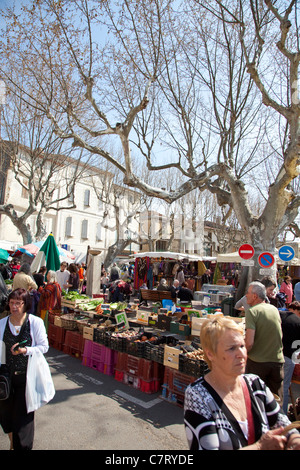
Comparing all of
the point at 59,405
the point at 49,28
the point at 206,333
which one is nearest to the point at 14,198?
the point at 49,28

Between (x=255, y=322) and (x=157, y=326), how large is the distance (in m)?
3.32

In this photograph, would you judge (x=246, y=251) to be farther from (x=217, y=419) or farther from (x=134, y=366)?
(x=217, y=419)

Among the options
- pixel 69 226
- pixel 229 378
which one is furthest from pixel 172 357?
pixel 69 226

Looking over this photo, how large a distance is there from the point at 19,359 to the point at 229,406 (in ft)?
6.85

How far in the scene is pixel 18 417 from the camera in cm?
271

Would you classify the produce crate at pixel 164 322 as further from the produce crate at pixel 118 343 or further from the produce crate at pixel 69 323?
the produce crate at pixel 69 323

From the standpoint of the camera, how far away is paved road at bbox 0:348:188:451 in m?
3.30

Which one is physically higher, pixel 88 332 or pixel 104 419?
pixel 88 332

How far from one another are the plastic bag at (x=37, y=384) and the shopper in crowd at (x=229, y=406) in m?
1.73

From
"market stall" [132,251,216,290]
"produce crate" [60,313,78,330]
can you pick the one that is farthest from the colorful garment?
"market stall" [132,251,216,290]

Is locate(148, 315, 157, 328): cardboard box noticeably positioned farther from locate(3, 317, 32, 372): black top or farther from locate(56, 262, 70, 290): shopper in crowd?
locate(56, 262, 70, 290): shopper in crowd

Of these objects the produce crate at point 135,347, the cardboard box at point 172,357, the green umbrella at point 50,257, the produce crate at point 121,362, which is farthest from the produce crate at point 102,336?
the green umbrella at point 50,257

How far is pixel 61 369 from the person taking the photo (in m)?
5.59
